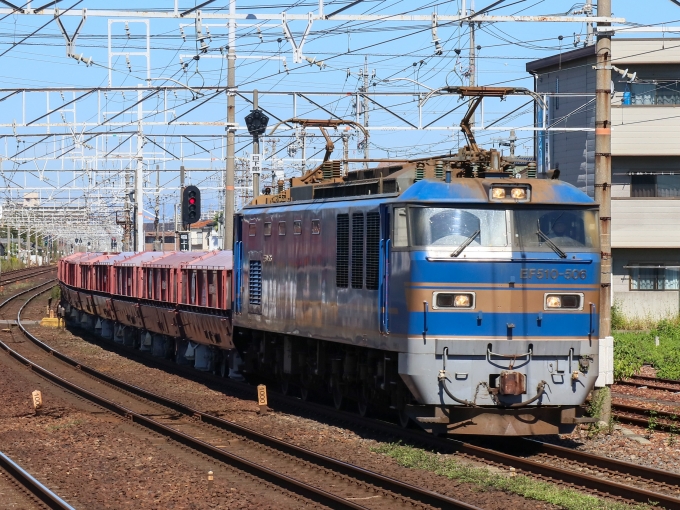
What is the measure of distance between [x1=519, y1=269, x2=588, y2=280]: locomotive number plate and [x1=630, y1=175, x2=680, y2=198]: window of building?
25059mm

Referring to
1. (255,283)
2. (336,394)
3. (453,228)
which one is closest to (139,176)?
(255,283)

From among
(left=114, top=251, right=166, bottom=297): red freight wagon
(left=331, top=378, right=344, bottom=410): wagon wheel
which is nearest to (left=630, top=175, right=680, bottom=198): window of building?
(left=114, top=251, right=166, bottom=297): red freight wagon

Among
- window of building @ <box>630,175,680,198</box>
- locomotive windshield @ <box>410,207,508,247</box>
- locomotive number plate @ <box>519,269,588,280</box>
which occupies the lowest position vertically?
locomotive number plate @ <box>519,269,588,280</box>

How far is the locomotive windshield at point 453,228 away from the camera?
1338 cm

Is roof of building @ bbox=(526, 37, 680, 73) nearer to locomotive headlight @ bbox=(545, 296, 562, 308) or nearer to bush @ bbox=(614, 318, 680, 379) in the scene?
bush @ bbox=(614, 318, 680, 379)

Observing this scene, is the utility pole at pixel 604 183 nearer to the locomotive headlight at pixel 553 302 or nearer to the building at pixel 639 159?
the locomotive headlight at pixel 553 302

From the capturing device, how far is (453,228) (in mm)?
13438

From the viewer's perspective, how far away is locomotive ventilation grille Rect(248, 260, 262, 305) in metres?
18.8

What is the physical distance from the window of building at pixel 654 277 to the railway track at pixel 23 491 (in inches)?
1141

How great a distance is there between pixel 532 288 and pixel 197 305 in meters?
12.1

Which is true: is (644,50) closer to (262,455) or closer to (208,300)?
(208,300)

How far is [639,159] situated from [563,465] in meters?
26.5

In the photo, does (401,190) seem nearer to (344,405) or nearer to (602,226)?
(602,226)

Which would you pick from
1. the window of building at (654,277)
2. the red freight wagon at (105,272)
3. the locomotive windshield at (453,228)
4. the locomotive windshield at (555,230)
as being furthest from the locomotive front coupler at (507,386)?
the window of building at (654,277)
